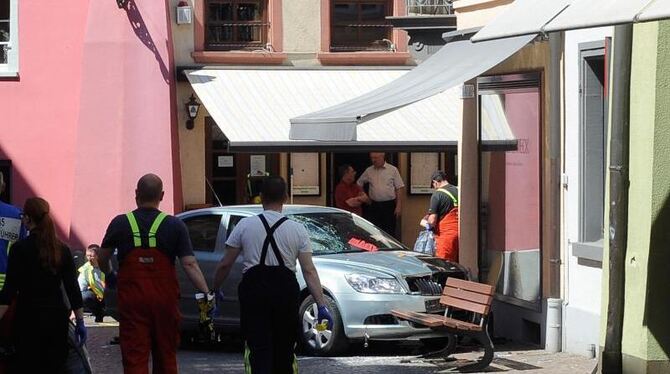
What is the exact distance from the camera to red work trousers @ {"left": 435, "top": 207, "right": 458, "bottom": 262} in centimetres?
1734

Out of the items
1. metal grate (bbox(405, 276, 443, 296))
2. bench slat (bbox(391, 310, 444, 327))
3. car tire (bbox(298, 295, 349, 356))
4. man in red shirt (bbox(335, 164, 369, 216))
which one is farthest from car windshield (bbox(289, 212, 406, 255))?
man in red shirt (bbox(335, 164, 369, 216))

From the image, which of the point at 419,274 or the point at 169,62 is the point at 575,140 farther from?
the point at 169,62

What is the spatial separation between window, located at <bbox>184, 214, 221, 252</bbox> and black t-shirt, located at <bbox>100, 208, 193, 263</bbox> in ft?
18.8

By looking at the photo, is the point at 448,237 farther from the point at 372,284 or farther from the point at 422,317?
the point at 422,317

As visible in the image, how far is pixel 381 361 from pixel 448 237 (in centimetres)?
384

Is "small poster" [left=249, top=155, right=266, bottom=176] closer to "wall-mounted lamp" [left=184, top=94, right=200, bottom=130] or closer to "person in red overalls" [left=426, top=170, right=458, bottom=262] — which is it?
"wall-mounted lamp" [left=184, top=94, right=200, bottom=130]

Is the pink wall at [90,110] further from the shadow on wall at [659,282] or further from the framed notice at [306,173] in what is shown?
the shadow on wall at [659,282]

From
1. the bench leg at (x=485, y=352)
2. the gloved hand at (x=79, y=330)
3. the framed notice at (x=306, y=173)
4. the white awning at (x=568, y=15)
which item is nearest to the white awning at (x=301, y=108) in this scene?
the framed notice at (x=306, y=173)

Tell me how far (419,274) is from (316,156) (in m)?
9.56

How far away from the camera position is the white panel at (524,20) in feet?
33.3

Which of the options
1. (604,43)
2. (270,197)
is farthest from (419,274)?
(270,197)

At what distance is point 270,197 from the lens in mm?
10023

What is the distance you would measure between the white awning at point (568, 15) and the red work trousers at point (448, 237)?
570 cm

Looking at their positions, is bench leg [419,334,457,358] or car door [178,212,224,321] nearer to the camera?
bench leg [419,334,457,358]
